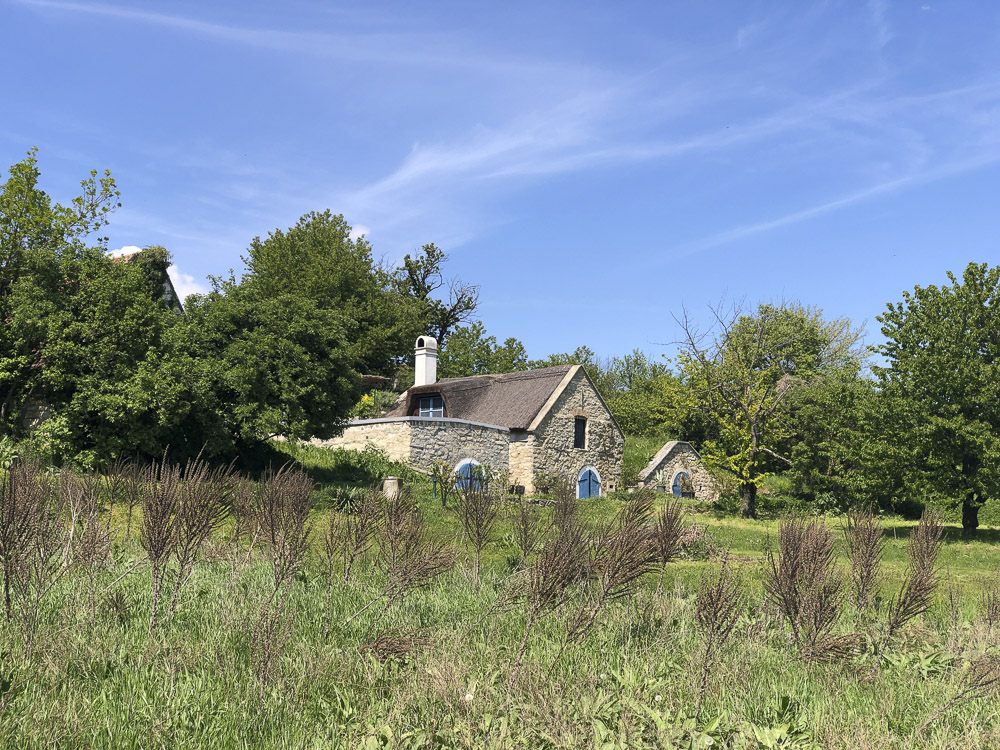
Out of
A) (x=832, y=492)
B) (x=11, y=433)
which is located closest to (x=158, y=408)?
(x=11, y=433)

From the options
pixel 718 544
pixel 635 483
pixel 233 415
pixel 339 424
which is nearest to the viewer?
pixel 718 544

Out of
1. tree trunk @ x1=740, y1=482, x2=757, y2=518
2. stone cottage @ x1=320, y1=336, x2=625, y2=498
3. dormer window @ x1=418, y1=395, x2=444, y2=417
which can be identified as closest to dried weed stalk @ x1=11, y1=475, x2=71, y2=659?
stone cottage @ x1=320, y1=336, x2=625, y2=498

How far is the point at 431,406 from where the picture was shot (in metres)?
32.4

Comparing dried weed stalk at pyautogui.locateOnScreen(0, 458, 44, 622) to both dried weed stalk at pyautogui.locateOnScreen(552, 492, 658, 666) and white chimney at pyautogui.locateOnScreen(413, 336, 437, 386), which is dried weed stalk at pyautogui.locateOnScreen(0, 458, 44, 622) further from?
white chimney at pyautogui.locateOnScreen(413, 336, 437, 386)

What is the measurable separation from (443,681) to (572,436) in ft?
83.8

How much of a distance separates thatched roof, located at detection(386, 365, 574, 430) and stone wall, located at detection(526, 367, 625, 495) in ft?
2.19

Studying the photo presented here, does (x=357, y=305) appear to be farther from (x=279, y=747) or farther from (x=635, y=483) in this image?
(x=279, y=747)

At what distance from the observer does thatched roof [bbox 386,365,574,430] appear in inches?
1157

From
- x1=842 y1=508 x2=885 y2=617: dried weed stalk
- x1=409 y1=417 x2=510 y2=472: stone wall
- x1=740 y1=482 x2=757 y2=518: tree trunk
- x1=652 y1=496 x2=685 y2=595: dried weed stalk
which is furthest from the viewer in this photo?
x1=740 y1=482 x2=757 y2=518: tree trunk

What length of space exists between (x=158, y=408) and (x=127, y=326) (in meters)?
2.10

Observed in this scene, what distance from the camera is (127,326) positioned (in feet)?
57.1

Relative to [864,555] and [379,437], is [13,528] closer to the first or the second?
[864,555]

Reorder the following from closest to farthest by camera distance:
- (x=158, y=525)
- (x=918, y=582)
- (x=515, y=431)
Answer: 1. (x=158, y=525)
2. (x=918, y=582)
3. (x=515, y=431)

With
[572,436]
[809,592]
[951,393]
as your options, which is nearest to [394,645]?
[809,592]
